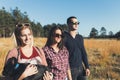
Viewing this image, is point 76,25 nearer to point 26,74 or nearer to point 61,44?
point 61,44

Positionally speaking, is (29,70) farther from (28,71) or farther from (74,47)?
(74,47)

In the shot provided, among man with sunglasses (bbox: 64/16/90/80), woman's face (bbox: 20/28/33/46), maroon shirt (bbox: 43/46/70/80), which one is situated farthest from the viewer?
man with sunglasses (bbox: 64/16/90/80)

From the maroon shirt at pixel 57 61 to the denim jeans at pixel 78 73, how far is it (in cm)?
79

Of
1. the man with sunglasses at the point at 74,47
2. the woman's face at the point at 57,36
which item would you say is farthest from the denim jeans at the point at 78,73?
the woman's face at the point at 57,36

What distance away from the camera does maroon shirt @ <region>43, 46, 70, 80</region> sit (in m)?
4.65

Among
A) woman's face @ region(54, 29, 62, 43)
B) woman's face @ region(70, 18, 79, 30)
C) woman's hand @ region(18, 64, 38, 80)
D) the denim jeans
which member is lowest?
the denim jeans

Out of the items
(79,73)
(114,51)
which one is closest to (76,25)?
(79,73)

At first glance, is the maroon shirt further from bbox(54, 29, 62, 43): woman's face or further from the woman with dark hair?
bbox(54, 29, 62, 43): woman's face

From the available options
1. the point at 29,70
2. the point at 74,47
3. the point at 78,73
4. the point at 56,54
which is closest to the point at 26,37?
the point at 29,70

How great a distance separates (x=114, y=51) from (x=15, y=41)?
486 inches

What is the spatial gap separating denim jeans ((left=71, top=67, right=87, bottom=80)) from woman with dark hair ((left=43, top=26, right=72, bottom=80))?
0.74 m

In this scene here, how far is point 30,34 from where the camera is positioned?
4012 mm

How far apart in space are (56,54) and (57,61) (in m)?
0.10

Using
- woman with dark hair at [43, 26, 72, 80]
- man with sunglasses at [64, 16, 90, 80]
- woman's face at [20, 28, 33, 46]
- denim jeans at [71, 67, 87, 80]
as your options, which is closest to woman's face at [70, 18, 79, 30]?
man with sunglasses at [64, 16, 90, 80]
